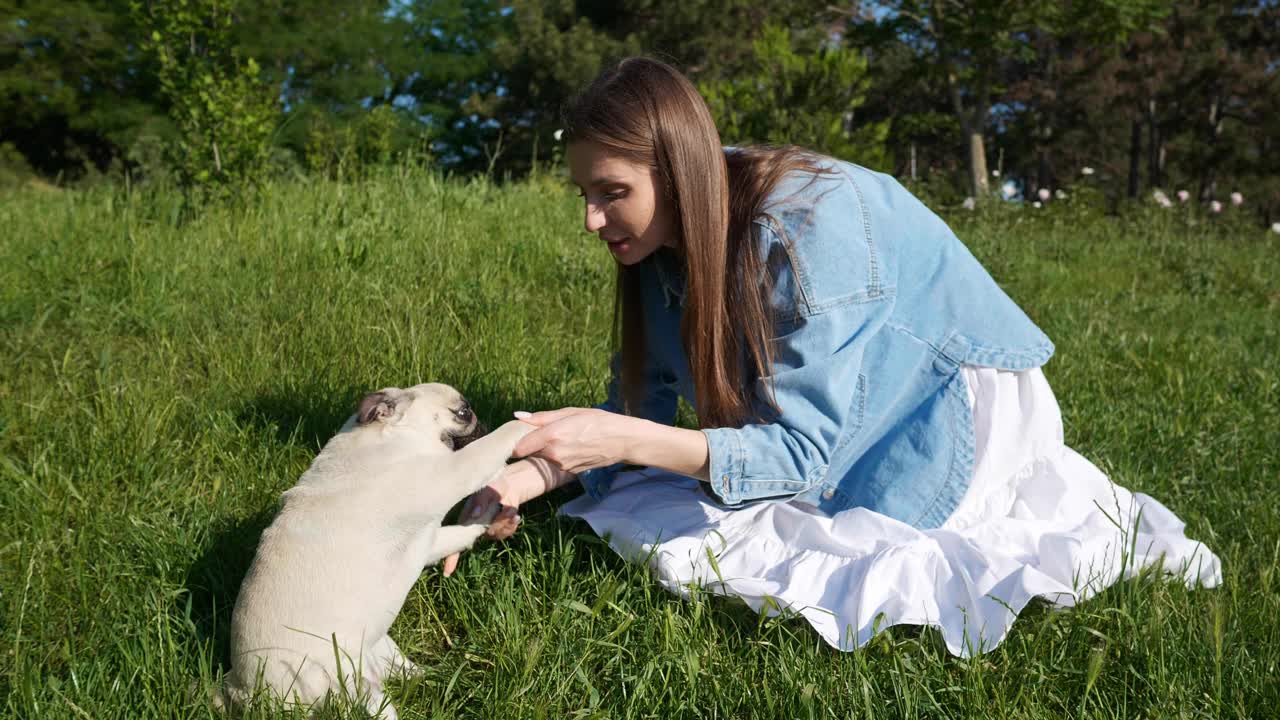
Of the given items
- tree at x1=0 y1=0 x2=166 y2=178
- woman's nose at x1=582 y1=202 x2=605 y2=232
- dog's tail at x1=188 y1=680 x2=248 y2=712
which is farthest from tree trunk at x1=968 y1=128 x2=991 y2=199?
tree at x1=0 y1=0 x2=166 y2=178

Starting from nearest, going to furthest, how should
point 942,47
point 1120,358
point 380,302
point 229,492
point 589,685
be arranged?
point 589,685
point 229,492
point 380,302
point 1120,358
point 942,47

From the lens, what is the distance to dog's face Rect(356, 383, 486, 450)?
2.28 meters

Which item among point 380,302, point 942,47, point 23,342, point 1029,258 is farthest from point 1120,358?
point 942,47

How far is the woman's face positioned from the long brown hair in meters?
0.02

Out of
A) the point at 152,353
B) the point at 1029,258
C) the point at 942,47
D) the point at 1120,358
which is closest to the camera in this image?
the point at 152,353

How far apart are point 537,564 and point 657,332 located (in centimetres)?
83

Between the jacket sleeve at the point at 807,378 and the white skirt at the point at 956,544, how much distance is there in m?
0.27

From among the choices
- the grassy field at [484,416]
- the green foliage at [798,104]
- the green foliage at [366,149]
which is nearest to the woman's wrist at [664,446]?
the grassy field at [484,416]

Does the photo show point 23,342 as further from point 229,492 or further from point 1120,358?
point 1120,358

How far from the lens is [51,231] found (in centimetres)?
500

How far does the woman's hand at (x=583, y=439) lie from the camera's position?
2.08 meters

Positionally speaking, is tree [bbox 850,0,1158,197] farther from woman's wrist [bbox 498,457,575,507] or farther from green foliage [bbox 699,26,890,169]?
woman's wrist [bbox 498,457,575,507]

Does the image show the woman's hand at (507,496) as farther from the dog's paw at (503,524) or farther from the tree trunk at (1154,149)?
the tree trunk at (1154,149)

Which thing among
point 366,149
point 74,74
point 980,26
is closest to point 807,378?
point 366,149
